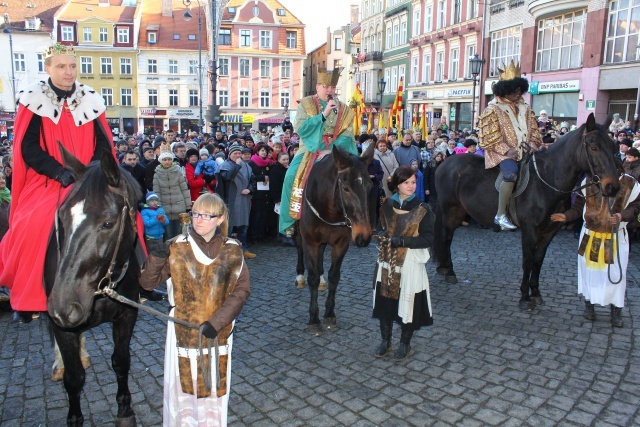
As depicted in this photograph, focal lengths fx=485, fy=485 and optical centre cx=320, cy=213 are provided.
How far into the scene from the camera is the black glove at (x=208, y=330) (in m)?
2.76

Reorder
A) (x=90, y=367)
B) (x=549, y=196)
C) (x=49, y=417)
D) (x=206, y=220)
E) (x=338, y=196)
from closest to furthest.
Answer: (x=206, y=220), (x=49, y=417), (x=90, y=367), (x=338, y=196), (x=549, y=196)

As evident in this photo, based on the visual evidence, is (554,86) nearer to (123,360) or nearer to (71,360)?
(123,360)

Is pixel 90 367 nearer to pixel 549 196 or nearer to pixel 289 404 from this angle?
pixel 289 404

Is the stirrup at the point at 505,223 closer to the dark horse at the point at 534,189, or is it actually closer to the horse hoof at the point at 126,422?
the dark horse at the point at 534,189

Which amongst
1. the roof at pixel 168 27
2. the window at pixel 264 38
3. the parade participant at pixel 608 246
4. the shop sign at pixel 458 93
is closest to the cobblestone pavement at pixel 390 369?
the parade participant at pixel 608 246

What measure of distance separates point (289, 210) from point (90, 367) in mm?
2841

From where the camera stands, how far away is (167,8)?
49.5m

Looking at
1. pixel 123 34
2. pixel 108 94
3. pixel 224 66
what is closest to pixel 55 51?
pixel 224 66

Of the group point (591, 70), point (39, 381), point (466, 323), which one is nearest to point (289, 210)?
point (466, 323)

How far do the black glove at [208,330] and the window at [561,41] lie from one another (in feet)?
82.2

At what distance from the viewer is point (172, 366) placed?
3041mm

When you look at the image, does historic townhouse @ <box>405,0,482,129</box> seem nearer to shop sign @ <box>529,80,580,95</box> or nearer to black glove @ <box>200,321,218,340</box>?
shop sign @ <box>529,80,580,95</box>

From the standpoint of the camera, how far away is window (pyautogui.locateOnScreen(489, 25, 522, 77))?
2700cm

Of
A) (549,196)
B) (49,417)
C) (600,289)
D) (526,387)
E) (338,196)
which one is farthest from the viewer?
(549,196)
